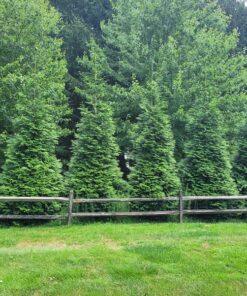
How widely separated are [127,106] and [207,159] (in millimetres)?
5878

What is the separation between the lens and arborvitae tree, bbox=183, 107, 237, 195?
13133mm

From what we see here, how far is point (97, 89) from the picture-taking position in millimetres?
14805

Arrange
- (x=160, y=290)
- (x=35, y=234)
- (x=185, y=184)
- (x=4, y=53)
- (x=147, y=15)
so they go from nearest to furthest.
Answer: (x=160, y=290), (x=35, y=234), (x=185, y=184), (x=4, y=53), (x=147, y=15)

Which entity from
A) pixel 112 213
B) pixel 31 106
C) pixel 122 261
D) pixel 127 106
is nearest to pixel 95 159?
pixel 112 213

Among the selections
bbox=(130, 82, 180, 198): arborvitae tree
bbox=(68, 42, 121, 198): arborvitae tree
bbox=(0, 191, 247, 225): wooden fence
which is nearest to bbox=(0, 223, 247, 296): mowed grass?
bbox=(0, 191, 247, 225): wooden fence

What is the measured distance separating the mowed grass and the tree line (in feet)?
7.64

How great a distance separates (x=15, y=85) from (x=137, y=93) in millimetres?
5348

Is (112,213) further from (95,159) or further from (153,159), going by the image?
(153,159)

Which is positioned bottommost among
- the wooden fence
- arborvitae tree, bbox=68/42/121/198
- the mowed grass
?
the mowed grass

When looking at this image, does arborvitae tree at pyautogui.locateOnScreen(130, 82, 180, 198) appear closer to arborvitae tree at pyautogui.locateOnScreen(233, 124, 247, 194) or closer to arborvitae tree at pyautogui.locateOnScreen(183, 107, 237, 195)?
arborvitae tree at pyautogui.locateOnScreen(183, 107, 237, 195)

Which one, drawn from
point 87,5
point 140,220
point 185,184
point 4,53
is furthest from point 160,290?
point 87,5

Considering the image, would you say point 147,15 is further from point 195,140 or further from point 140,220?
A: point 140,220

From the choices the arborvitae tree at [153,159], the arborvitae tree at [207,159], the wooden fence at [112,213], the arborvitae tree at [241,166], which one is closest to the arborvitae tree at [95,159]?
the wooden fence at [112,213]

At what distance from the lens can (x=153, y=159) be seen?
1286 cm
